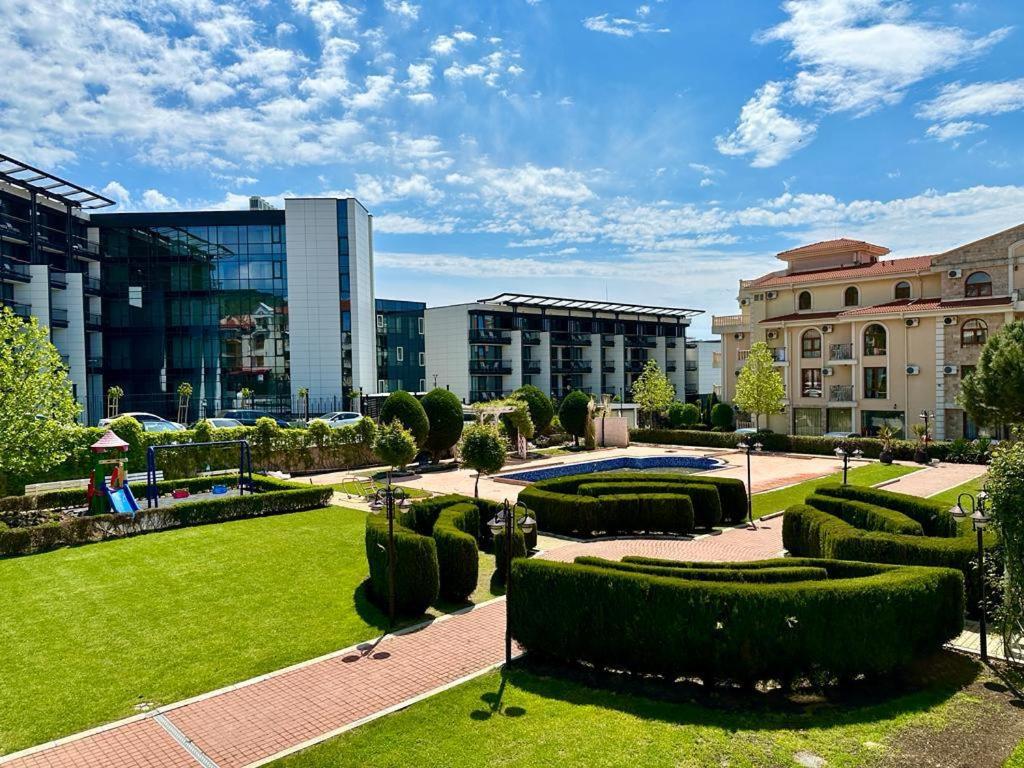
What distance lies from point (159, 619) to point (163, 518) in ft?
31.9

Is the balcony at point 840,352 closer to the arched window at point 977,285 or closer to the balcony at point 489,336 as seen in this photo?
the arched window at point 977,285

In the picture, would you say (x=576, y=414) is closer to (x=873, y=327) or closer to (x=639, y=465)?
(x=639, y=465)

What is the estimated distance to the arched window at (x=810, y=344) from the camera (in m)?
50.4

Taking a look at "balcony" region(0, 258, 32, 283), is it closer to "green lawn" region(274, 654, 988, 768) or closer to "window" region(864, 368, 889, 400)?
"green lawn" region(274, 654, 988, 768)

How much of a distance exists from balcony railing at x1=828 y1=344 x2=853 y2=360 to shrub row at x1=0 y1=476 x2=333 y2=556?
1556 inches

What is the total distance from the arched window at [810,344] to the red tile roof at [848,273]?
4.19 meters

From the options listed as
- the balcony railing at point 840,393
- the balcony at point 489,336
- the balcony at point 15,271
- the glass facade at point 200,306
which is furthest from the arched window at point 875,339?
the balcony at point 15,271

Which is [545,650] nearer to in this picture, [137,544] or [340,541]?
[340,541]

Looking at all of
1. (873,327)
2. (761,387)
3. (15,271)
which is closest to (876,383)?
(873,327)

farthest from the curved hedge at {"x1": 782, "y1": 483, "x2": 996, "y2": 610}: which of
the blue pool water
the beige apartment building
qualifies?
the beige apartment building

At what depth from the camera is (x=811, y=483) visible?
97.9 ft

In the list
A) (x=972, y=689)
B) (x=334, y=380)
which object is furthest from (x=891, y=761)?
(x=334, y=380)

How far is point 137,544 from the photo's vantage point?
1981 cm

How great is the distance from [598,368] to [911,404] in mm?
35246
